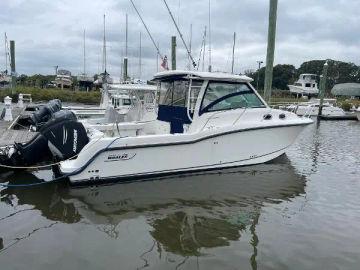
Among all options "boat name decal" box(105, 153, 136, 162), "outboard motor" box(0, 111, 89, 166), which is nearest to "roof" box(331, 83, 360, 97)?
"boat name decal" box(105, 153, 136, 162)

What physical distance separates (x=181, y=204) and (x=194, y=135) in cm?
214

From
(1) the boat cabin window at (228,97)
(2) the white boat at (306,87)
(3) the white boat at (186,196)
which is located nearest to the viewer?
(3) the white boat at (186,196)

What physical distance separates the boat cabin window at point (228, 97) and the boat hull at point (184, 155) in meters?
0.81

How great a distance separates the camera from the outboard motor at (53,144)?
888cm

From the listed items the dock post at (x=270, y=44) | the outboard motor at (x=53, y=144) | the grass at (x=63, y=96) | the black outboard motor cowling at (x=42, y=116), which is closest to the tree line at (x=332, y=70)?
the grass at (x=63, y=96)

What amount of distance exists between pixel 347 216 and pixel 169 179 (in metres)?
3.98

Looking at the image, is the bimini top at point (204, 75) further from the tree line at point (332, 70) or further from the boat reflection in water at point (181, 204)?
the tree line at point (332, 70)

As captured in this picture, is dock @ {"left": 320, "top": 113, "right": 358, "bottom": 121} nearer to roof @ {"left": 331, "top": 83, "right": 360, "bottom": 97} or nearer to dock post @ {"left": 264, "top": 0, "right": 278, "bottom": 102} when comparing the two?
dock post @ {"left": 264, "top": 0, "right": 278, "bottom": 102}

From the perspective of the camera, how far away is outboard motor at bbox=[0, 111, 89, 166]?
29.1 feet

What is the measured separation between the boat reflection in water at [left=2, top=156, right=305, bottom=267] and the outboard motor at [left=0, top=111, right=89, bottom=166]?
856 millimetres

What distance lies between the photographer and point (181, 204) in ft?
25.6

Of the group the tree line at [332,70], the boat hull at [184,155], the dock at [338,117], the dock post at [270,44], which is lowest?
the dock at [338,117]

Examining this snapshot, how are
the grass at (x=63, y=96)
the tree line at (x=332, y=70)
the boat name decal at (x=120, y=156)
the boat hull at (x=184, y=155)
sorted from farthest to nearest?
the tree line at (x=332, y=70) → the grass at (x=63, y=96) → the boat name decal at (x=120, y=156) → the boat hull at (x=184, y=155)

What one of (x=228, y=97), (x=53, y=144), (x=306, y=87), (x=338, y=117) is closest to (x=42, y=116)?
(x=53, y=144)
